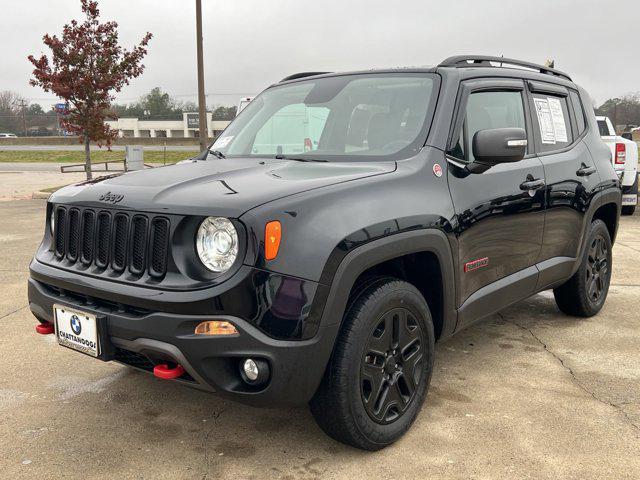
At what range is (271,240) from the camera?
2.36 meters

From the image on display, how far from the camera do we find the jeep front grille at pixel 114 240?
2523 mm

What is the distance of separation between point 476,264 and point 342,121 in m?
1.11

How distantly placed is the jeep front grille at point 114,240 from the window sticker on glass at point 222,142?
1.29 m

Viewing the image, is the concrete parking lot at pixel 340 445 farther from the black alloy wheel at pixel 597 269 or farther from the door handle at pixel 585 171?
the door handle at pixel 585 171

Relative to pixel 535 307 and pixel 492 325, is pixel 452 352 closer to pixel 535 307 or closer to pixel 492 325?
pixel 492 325

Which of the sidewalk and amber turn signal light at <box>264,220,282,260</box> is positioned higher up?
amber turn signal light at <box>264,220,282,260</box>

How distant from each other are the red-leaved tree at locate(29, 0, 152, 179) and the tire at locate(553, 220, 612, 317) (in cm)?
1360

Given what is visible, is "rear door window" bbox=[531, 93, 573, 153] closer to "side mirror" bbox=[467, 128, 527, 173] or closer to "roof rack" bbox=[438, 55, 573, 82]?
"roof rack" bbox=[438, 55, 573, 82]

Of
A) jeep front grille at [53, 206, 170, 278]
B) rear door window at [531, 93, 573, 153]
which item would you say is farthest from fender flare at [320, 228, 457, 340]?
rear door window at [531, 93, 573, 153]

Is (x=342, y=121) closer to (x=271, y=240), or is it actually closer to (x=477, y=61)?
(x=477, y=61)

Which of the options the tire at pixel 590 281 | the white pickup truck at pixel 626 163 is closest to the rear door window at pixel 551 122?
the tire at pixel 590 281

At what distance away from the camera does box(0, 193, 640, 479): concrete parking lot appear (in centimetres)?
269

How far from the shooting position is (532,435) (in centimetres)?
297

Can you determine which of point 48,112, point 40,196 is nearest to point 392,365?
point 40,196
